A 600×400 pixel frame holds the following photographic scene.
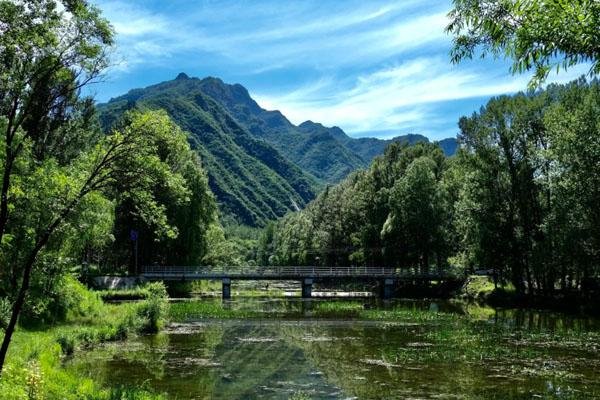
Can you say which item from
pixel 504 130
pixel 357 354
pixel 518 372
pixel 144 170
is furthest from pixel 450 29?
pixel 504 130

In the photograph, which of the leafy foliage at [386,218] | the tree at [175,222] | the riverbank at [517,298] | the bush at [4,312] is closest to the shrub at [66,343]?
the bush at [4,312]

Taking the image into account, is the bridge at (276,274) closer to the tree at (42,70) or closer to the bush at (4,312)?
the bush at (4,312)

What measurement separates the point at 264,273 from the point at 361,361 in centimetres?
4871

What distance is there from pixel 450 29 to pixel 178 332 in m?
25.8

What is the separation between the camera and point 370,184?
91062mm

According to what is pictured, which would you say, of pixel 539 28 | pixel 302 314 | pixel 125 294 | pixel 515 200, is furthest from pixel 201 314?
pixel 539 28

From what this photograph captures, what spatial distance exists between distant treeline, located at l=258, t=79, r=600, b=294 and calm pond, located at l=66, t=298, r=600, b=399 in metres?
9.58

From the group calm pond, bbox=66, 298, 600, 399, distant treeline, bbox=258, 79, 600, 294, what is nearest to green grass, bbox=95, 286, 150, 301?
calm pond, bbox=66, 298, 600, 399

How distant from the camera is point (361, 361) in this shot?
837 inches

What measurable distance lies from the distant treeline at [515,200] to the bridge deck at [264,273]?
6493 millimetres

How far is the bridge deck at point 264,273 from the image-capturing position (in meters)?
62.2

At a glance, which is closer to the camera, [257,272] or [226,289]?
[226,289]

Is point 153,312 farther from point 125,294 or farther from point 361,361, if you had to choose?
point 125,294

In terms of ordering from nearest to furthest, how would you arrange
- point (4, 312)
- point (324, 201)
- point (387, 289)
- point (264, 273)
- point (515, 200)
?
1. point (4, 312)
2. point (515, 200)
3. point (387, 289)
4. point (264, 273)
5. point (324, 201)
